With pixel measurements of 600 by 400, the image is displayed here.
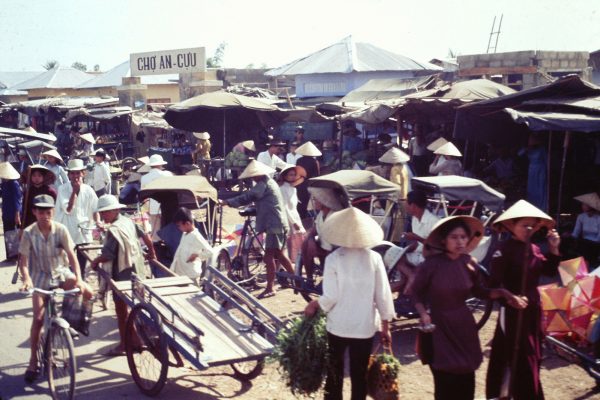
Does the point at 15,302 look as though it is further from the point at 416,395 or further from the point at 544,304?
the point at 544,304

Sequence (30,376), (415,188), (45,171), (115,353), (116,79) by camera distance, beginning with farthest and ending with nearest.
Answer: (116,79) → (45,171) → (415,188) → (115,353) → (30,376)

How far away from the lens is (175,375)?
690 cm

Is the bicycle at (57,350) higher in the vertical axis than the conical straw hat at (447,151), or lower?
lower

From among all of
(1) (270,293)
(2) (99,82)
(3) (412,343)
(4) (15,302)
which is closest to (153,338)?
(3) (412,343)

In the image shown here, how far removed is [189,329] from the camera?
6027 millimetres

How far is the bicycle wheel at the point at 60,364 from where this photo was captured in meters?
5.79

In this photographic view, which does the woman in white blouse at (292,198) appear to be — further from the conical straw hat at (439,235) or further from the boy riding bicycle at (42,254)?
the conical straw hat at (439,235)

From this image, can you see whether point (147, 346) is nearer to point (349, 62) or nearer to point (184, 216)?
point (184, 216)

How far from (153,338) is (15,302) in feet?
14.0

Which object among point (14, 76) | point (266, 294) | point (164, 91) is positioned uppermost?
point (14, 76)

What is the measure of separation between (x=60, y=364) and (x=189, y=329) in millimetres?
1187

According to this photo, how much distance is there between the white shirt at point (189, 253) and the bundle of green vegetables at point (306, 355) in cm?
320

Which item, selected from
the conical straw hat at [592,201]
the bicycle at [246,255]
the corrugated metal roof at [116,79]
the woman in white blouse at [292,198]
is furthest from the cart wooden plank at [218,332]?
the corrugated metal roof at [116,79]

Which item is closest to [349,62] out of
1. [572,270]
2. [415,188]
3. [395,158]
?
[395,158]
